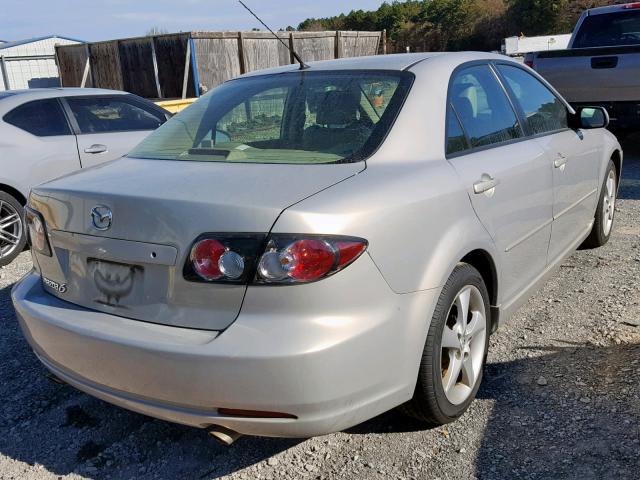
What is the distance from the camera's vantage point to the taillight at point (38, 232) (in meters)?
2.79

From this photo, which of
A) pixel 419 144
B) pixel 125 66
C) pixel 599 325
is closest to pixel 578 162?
pixel 599 325

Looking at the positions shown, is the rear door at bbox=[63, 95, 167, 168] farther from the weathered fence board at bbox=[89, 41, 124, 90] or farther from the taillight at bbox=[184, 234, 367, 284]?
the weathered fence board at bbox=[89, 41, 124, 90]

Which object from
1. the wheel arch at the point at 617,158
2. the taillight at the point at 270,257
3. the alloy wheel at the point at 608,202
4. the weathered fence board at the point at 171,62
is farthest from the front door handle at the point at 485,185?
the weathered fence board at the point at 171,62

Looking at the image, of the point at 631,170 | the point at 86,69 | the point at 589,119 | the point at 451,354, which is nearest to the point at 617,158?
the point at 589,119

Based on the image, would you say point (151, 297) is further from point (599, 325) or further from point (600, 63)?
point (600, 63)

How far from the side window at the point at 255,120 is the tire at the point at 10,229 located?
362 centimetres

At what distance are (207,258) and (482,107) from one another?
186 cm

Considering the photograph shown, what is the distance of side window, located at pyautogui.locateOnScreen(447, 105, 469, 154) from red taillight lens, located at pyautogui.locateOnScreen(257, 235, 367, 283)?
3.34ft

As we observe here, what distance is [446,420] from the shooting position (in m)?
2.83

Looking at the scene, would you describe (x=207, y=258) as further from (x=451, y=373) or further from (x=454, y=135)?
(x=454, y=135)

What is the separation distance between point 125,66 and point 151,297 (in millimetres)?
18359

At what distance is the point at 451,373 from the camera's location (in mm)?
2836

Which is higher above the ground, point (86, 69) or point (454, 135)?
point (454, 135)

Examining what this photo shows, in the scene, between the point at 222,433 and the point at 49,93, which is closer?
the point at 222,433
